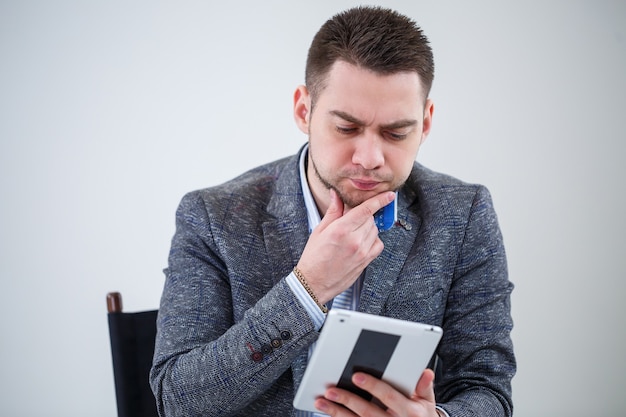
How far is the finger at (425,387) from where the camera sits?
4.02 feet

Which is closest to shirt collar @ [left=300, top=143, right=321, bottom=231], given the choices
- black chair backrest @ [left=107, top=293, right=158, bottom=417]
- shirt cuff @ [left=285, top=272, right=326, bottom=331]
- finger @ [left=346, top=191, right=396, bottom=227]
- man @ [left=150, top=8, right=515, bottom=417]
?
man @ [left=150, top=8, right=515, bottom=417]

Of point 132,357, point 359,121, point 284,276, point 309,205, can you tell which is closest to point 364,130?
point 359,121

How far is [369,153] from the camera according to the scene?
1.47 metres

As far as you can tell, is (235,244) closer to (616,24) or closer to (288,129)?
(288,129)

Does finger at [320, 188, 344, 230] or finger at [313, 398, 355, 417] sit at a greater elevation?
finger at [320, 188, 344, 230]

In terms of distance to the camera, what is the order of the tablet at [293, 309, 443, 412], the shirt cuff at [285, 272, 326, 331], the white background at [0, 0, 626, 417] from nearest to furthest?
1. the tablet at [293, 309, 443, 412]
2. the shirt cuff at [285, 272, 326, 331]
3. the white background at [0, 0, 626, 417]

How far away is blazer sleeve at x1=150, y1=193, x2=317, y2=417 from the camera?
1.34 metres

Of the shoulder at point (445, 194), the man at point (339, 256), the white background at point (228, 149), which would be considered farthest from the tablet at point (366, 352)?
the white background at point (228, 149)

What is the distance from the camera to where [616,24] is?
290 cm

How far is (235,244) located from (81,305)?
4.60 ft

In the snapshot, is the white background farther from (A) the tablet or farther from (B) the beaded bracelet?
(A) the tablet

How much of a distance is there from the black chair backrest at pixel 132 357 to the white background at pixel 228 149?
1057mm

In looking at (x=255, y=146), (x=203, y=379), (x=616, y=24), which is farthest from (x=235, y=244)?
(x=616, y=24)

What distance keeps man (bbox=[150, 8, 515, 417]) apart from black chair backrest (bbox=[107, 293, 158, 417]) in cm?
20
